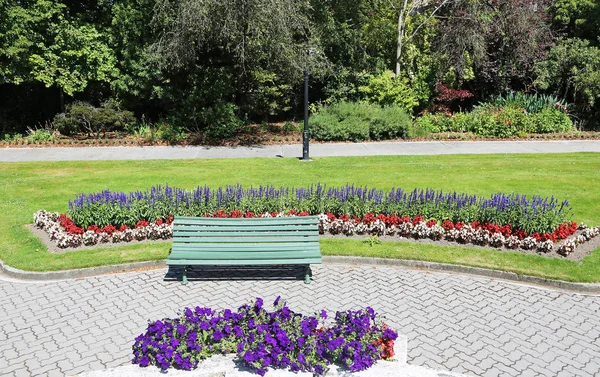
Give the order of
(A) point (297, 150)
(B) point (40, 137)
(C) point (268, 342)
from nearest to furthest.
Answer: (C) point (268, 342) < (A) point (297, 150) < (B) point (40, 137)

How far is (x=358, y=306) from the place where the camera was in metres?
7.19

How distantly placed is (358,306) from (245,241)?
214cm

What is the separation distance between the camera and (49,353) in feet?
19.8

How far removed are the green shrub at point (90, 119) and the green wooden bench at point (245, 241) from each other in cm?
1304

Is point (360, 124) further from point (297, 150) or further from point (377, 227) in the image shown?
point (377, 227)

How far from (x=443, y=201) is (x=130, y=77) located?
15168 millimetres

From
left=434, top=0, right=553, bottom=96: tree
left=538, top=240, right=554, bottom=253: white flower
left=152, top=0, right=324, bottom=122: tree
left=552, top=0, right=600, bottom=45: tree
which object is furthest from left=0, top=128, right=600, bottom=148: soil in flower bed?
left=538, top=240, right=554, bottom=253: white flower

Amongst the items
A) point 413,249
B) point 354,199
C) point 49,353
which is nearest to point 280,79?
point 354,199

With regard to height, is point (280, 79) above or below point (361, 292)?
above

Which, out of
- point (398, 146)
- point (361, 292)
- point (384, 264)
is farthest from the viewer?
point (398, 146)

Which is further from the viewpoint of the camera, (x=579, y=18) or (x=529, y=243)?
(x=579, y=18)

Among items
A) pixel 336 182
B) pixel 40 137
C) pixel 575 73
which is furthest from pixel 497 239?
pixel 40 137

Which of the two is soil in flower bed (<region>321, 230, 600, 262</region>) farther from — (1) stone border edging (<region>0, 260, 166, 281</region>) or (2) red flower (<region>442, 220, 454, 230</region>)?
(1) stone border edging (<region>0, 260, 166, 281</region>)

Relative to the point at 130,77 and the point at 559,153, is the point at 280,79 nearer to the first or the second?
the point at 130,77
